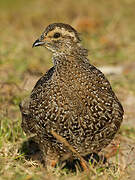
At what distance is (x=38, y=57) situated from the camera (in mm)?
7984

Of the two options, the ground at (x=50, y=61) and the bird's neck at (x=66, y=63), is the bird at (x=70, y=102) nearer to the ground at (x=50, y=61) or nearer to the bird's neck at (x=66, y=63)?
the bird's neck at (x=66, y=63)

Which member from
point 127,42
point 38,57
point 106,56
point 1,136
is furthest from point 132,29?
point 1,136

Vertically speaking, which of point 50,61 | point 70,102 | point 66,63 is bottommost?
point 70,102

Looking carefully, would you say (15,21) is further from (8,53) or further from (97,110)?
(97,110)

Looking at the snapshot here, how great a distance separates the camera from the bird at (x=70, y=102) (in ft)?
13.4

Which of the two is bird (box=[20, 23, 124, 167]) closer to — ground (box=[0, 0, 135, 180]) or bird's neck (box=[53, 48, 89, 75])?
bird's neck (box=[53, 48, 89, 75])

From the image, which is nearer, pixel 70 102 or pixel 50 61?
pixel 70 102

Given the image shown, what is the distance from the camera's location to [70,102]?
4.09 m

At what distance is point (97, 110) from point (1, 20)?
666 cm

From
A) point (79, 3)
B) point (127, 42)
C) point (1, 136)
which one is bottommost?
point (1, 136)

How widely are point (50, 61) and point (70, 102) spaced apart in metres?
3.47

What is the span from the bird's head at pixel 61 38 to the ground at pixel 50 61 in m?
0.96

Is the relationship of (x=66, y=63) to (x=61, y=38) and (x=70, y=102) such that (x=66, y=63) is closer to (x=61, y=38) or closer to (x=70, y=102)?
(x=61, y=38)

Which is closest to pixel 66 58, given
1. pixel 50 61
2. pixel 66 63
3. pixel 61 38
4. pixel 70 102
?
pixel 66 63
